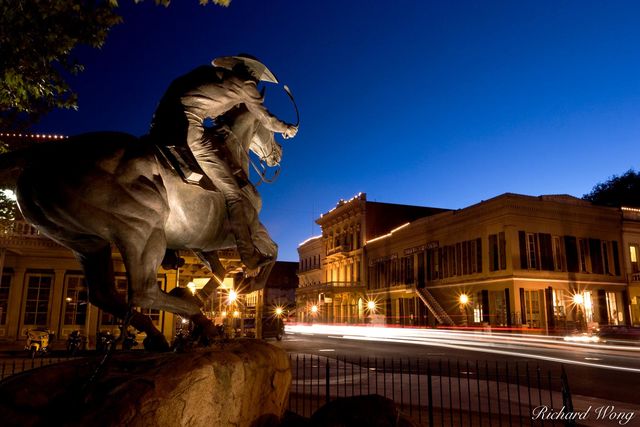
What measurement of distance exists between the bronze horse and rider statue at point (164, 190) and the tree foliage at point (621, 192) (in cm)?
5427

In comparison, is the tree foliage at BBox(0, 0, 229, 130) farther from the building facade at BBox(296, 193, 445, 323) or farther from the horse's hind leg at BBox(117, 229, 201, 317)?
the building facade at BBox(296, 193, 445, 323)

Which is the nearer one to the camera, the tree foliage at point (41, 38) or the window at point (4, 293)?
the tree foliage at point (41, 38)

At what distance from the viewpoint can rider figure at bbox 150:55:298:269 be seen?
13.5ft

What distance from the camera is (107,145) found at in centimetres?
366

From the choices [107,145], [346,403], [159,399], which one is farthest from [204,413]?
[107,145]

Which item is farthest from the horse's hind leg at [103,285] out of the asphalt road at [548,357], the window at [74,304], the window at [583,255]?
the window at [583,255]

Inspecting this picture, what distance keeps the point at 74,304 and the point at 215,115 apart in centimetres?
1990

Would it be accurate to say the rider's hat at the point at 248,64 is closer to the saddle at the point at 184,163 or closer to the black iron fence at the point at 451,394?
the saddle at the point at 184,163

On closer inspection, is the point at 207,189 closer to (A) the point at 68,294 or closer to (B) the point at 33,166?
(B) the point at 33,166

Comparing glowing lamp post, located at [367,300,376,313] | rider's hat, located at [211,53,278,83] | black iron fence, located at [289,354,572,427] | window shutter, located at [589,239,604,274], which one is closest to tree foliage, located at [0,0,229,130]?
rider's hat, located at [211,53,278,83]

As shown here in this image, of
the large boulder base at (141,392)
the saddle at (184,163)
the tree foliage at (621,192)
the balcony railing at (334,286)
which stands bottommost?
the large boulder base at (141,392)

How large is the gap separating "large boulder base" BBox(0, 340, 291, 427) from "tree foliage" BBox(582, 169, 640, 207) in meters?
55.0

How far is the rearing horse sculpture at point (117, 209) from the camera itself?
11.2ft

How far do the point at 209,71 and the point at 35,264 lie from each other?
66.2ft
